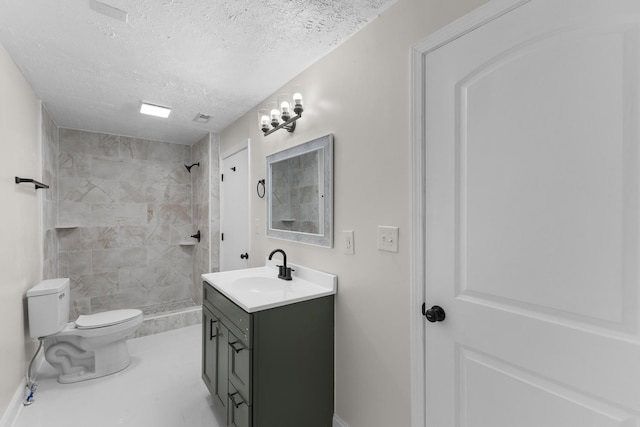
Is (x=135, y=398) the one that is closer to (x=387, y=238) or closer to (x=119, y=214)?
(x=387, y=238)

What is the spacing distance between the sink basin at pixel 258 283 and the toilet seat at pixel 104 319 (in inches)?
50.4

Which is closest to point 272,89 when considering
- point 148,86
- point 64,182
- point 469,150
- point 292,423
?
point 148,86

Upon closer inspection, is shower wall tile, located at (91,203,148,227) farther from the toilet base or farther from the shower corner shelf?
the toilet base

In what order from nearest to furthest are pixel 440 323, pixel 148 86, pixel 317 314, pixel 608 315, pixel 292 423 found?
pixel 608 315
pixel 440 323
pixel 292 423
pixel 317 314
pixel 148 86

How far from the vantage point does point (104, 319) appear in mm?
2480

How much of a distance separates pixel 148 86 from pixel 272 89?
928 millimetres

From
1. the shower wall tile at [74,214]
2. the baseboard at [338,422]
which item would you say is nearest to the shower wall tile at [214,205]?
the shower wall tile at [74,214]

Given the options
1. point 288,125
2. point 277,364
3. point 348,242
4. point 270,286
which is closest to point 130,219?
point 270,286

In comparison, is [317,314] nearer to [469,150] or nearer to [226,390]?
[226,390]

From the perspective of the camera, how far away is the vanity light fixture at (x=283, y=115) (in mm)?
1932

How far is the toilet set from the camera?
221 cm

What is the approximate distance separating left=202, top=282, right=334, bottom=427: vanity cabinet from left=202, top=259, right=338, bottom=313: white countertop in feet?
0.13

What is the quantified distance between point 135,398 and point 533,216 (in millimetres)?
2664

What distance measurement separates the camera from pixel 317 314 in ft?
5.51
